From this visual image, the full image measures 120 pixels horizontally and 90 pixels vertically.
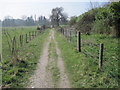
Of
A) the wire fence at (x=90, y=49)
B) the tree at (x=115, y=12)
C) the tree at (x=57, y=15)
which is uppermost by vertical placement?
the tree at (x=57, y=15)

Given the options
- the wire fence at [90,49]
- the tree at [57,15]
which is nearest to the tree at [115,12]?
the wire fence at [90,49]

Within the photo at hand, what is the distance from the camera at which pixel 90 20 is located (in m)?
33.1

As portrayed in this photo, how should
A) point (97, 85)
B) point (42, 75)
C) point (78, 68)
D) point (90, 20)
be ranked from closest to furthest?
point (97, 85), point (42, 75), point (78, 68), point (90, 20)

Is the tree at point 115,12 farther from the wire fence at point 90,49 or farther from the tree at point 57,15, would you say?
the tree at point 57,15

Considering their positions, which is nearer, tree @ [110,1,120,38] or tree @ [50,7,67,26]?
tree @ [110,1,120,38]

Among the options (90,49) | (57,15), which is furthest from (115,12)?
(57,15)

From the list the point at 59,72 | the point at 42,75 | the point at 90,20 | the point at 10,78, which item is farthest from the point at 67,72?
the point at 90,20

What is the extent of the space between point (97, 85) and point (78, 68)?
2.37 meters

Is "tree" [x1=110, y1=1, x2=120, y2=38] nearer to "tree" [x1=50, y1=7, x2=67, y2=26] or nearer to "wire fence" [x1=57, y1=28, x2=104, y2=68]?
"wire fence" [x1=57, y1=28, x2=104, y2=68]

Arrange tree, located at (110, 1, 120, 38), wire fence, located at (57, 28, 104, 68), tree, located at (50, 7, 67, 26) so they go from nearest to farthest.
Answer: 1. wire fence, located at (57, 28, 104, 68)
2. tree, located at (110, 1, 120, 38)
3. tree, located at (50, 7, 67, 26)

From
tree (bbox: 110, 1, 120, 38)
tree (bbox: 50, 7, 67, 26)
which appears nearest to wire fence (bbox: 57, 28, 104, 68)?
tree (bbox: 110, 1, 120, 38)

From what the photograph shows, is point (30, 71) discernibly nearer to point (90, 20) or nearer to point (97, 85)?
point (97, 85)

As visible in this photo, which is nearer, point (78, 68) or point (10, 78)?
point (10, 78)

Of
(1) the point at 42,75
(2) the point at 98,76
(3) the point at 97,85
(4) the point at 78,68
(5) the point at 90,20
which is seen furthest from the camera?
(5) the point at 90,20
